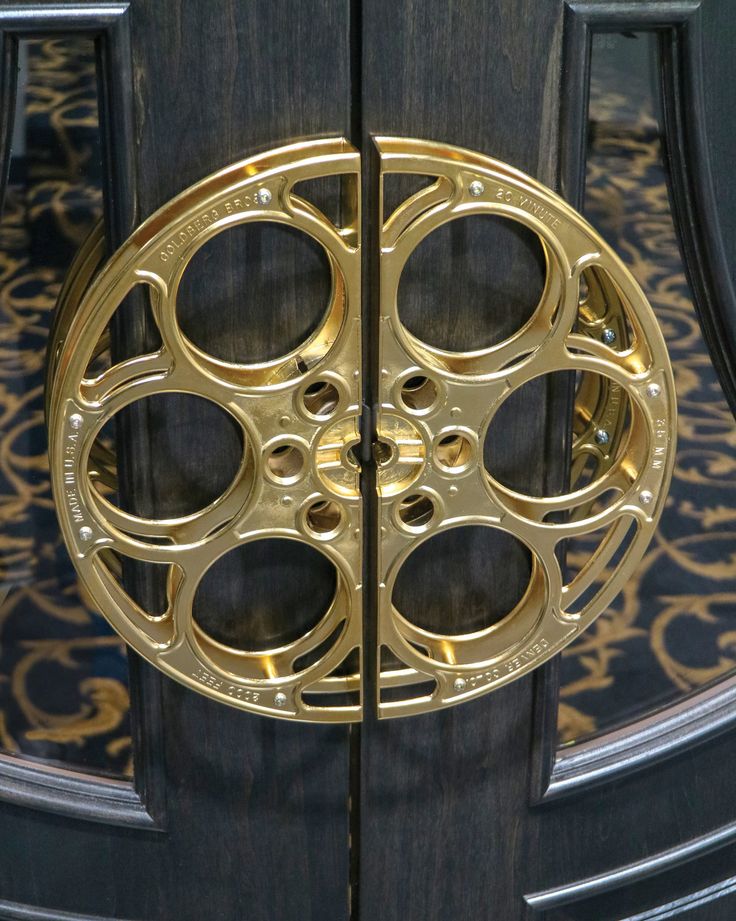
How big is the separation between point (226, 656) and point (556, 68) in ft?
1.01

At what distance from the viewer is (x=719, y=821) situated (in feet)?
2.39

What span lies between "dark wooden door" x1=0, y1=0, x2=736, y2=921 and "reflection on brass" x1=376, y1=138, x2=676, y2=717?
2 centimetres

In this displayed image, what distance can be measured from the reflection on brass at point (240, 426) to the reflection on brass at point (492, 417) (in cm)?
2

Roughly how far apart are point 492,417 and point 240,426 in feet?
0.38

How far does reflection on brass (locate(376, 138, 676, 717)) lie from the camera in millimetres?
518

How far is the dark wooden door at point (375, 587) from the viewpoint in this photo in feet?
1.66

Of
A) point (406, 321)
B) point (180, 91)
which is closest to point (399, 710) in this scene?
point (406, 321)

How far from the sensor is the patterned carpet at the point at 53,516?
1.73 ft

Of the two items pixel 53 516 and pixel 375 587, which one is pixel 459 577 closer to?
pixel 375 587

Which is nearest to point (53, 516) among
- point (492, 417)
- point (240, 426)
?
point (240, 426)

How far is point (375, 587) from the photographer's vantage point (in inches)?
23.0

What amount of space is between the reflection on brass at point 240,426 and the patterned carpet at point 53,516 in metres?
0.02

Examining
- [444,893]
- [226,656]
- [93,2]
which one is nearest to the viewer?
[93,2]

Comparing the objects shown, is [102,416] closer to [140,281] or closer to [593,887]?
[140,281]
